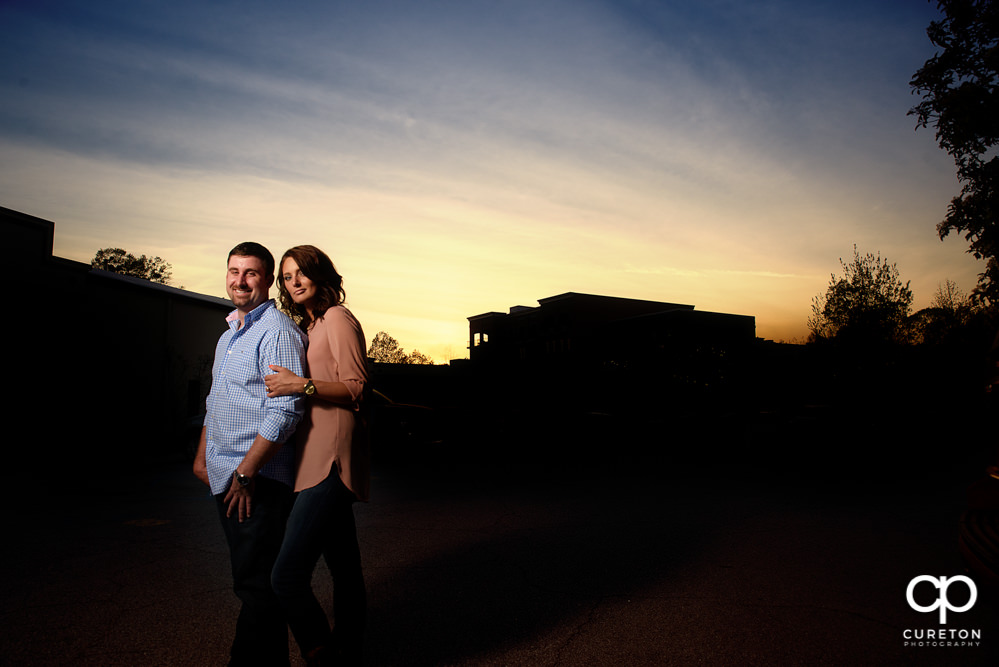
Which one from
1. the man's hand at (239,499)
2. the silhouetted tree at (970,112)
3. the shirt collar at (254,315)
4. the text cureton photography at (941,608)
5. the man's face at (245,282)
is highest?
the silhouetted tree at (970,112)

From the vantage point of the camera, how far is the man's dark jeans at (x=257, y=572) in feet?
8.22

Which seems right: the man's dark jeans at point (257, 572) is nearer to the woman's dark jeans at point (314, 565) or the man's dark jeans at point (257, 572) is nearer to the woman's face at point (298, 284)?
the woman's dark jeans at point (314, 565)

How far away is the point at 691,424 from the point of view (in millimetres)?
18125

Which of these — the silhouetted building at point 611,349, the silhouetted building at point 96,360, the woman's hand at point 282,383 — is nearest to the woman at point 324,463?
the woman's hand at point 282,383

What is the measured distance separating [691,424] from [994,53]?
44.2 feet

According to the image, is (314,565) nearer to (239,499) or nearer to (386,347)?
(239,499)

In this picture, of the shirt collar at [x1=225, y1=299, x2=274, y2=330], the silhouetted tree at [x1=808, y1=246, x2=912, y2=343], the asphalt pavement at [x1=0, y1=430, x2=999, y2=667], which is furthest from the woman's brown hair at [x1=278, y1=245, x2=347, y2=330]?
the silhouetted tree at [x1=808, y1=246, x2=912, y2=343]

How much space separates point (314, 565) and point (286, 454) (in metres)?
0.44

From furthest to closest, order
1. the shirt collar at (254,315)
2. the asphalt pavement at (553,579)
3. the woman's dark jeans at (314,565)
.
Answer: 1. the asphalt pavement at (553,579)
2. the shirt collar at (254,315)
3. the woman's dark jeans at (314,565)

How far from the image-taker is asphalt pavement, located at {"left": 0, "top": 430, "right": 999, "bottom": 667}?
3.53 meters

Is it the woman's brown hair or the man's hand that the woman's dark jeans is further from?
the woman's brown hair

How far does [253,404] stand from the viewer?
2.50 m

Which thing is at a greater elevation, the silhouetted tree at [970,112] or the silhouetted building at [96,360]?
the silhouetted tree at [970,112]

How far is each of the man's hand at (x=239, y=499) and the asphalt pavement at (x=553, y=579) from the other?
1346mm
